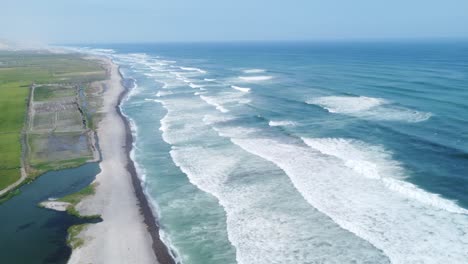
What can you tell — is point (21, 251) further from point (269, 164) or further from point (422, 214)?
point (422, 214)

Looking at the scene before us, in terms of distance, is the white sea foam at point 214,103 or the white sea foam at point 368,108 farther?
the white sea foam at point 214,103

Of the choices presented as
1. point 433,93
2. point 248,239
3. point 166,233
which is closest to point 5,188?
point 166,233

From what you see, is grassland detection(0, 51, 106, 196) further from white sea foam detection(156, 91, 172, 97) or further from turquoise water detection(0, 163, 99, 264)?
white sea foam detection(156, 91, 172, 97)

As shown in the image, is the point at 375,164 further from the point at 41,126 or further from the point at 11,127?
the point at 11,127

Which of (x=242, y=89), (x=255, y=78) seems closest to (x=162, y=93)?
(x=242, y=89)

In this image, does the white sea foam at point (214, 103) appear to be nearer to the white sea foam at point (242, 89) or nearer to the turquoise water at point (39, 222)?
the white sea foam at point (242, 89)

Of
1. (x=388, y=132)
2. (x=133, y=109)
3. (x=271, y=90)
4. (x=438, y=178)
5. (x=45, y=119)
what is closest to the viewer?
(x=438, y=178)

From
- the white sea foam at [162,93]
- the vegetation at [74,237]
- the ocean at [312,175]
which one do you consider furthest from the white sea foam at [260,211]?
the white sea foam at [162,93]
